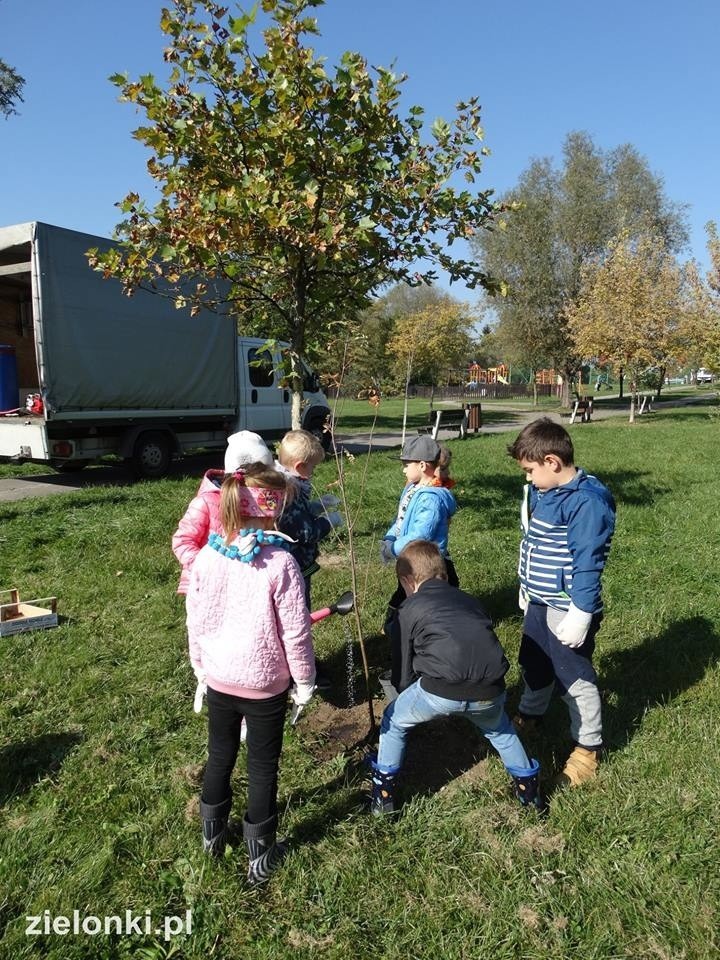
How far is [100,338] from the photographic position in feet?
33.7

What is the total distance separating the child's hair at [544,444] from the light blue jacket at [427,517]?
2.12 feet

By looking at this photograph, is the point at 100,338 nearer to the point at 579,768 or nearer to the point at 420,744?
the point at 420,744

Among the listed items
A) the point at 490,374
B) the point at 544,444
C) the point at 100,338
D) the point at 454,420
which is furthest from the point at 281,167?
the point at 490,374

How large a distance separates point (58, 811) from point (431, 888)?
1631 millimetres

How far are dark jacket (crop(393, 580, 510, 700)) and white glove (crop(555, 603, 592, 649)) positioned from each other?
507 mm

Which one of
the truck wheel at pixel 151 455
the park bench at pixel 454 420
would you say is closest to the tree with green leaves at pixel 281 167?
the truck wheel at pixel 151 455

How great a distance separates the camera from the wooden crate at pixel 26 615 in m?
4.79

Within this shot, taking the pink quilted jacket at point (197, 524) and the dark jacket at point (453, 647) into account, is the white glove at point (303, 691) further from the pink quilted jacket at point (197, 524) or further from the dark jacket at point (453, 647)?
the pink quilted jacket at point (197, 524)

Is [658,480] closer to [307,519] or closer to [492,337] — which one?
[307,519]

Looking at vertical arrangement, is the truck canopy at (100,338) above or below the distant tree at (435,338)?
below

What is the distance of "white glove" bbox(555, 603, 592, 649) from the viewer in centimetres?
304

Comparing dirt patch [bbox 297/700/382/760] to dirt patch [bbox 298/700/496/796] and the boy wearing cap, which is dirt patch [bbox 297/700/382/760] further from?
the boy wearing cap

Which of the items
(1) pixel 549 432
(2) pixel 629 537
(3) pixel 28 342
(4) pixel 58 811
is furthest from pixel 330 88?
(3) pixel 28 342

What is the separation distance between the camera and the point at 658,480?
1123cm
